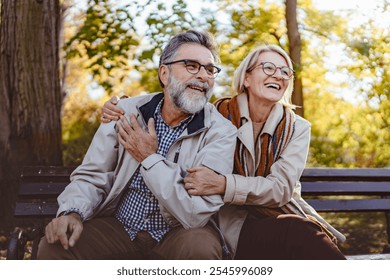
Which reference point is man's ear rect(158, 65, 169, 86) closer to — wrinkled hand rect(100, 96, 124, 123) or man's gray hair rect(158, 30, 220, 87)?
man's gray hair rect(158, 30, 220, 87)

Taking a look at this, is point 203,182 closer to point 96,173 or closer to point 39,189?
point 96,173

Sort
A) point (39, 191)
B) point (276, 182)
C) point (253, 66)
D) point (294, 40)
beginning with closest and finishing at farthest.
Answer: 1. point (276, 182)
2. point (253, 66)
3. point (39, 191)
4. point (294, 40)

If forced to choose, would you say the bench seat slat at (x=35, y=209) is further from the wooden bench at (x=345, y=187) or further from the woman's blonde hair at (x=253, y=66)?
the wooden bench at (x=345, y=187)

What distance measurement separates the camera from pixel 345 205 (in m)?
3.92

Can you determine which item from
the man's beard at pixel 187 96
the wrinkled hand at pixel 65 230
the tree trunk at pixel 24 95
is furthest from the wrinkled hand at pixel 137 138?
the tree trunk at pixel 24 95

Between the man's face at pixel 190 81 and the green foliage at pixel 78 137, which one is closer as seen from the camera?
the man's face at pixel 190 81

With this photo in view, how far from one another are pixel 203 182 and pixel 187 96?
50 centimetres

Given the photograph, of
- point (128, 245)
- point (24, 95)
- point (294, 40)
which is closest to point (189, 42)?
point (128, 245)

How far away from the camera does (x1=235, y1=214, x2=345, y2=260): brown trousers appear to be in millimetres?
2801

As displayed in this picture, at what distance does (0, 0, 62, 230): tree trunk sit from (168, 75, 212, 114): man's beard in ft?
5.78

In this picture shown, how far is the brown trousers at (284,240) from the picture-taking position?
280 cm

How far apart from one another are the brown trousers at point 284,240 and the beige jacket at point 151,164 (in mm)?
346

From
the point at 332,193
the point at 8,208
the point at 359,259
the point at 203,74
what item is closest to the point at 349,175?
the point at 332,193
